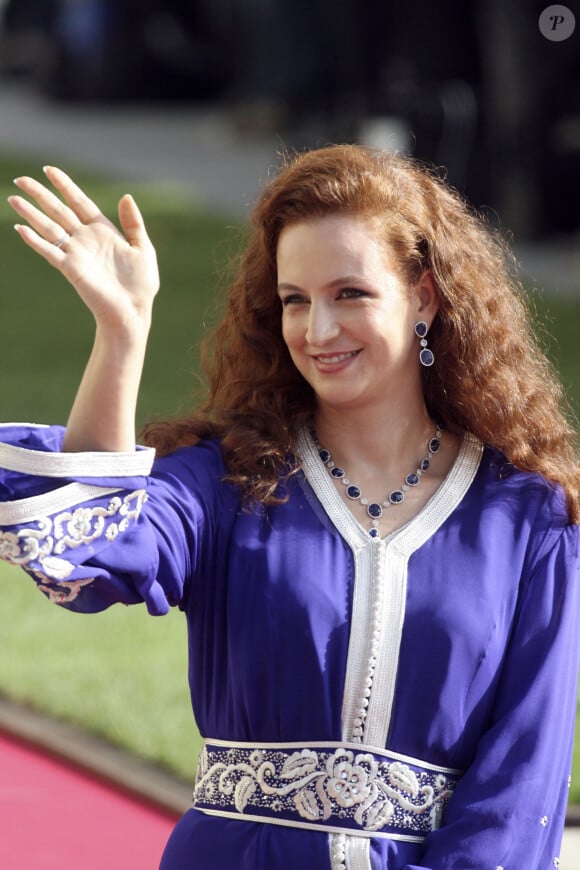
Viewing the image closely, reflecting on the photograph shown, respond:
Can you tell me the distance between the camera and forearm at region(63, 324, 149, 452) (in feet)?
6.91

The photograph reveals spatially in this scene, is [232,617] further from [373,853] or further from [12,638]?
[12,638]

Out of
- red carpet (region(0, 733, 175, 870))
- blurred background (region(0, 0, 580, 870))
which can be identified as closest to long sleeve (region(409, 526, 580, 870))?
blurred background (region(0, 0, 580, 870))

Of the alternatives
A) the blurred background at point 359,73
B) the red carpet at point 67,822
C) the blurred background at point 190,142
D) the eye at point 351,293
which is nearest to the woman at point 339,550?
the eye at point 351,293

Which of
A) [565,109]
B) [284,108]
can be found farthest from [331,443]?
[284,108]

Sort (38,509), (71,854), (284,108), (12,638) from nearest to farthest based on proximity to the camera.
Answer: (38,509)
(71,854)
(12,638)
(284,108)

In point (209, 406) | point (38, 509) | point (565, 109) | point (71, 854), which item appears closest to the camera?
point (38, 509)

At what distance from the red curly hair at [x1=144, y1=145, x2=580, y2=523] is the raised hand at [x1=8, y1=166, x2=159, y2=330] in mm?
283

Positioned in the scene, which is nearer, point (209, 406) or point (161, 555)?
point (161, 555)

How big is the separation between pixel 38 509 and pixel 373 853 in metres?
0.68

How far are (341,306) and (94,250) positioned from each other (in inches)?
14.8

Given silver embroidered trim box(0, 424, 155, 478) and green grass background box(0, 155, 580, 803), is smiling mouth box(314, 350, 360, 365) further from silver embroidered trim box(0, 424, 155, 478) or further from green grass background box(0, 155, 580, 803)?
green grass background box(0, 155, 580, 803)

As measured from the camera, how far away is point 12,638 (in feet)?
18.9

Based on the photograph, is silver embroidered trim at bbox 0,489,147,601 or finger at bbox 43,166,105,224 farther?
finger at bbox 43,166,105,224

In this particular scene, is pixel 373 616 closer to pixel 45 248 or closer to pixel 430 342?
pixel 430 342
